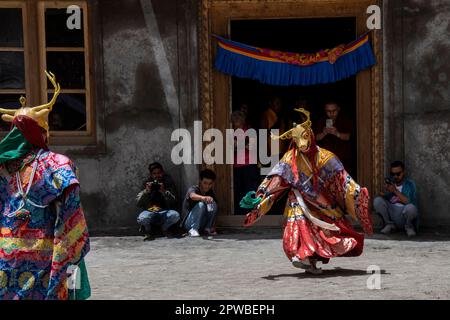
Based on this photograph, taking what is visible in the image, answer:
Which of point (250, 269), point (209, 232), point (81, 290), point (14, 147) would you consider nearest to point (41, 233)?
point (81, 290)

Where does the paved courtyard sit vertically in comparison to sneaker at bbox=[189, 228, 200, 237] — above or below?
below

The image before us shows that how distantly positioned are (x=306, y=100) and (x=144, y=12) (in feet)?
10.5

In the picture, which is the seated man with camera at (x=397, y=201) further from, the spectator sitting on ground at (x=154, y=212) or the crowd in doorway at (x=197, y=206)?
the spectator sitting on ground at (x=154, y=212)

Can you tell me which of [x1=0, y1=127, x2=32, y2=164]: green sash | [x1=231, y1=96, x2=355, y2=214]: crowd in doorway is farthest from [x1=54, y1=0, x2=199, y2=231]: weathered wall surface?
[x1=0, y1=127, x2=32, y2=164]: green sash

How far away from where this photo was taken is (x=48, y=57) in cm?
1238

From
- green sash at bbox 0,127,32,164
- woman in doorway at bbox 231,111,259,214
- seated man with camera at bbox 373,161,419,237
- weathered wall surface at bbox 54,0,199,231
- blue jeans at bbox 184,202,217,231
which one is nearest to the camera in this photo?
green sash at bbox 0,127,32,164

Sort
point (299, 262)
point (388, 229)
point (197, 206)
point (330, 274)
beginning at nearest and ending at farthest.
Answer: point (299, 262) < point (330, 274) < point (388, 229) < point (197, 206)

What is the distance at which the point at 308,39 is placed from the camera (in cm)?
1447

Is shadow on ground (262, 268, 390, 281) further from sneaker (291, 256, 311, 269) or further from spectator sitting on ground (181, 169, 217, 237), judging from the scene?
spectator sitting on ground (181, 169, 217, 237)

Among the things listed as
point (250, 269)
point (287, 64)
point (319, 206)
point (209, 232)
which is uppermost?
point (287, 64)

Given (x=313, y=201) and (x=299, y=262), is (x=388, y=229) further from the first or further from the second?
(x=299, y=262)

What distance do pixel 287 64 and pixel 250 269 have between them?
13.1 ft

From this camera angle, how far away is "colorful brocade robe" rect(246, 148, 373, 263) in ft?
28.8

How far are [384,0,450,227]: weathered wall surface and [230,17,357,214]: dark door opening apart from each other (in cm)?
144
